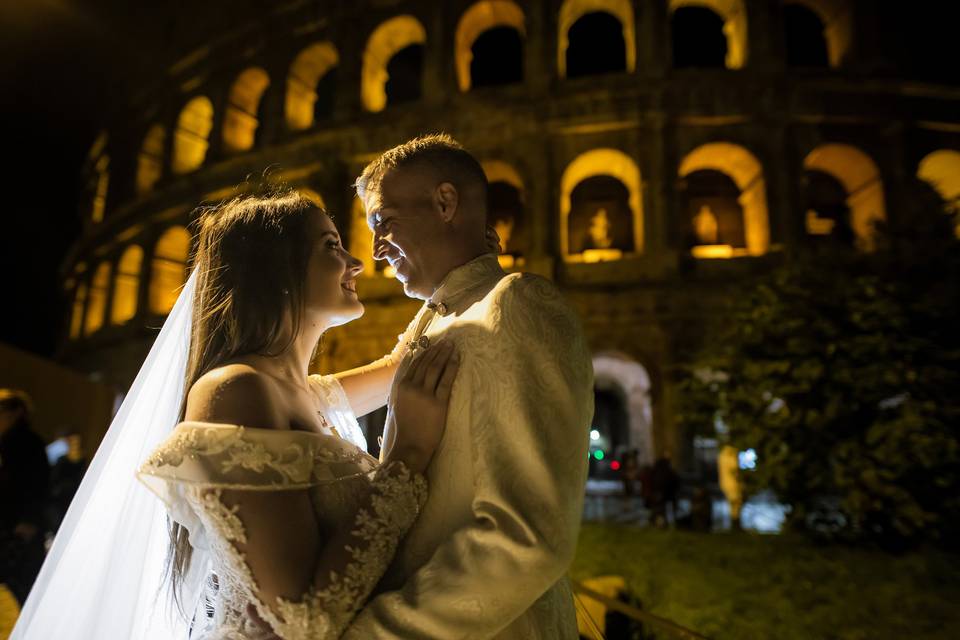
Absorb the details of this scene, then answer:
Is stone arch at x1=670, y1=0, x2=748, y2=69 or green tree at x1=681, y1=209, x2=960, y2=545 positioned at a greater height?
stone arch at x1=670, y1=0, x2=748, y2=69

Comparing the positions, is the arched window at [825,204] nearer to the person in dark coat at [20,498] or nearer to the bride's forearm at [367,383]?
the bride's forearm at [367,383]

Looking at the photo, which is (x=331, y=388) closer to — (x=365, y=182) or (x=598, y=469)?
(x=365, y=182)

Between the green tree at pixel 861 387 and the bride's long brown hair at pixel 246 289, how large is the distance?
6.74 m

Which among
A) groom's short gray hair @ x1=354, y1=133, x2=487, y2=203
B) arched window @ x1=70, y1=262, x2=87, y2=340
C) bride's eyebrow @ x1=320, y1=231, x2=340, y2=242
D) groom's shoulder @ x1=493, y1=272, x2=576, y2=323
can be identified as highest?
arched window @ x1=70, y1=262, x2=87, y2=340

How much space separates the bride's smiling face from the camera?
1909mm

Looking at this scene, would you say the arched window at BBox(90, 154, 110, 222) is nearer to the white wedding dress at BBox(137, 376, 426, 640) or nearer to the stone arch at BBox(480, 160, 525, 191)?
the stone arch at BBox(480, 160, 525, 191)

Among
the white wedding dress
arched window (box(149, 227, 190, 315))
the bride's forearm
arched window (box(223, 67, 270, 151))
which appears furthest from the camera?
arched window (box(149, 227, 190, 315))

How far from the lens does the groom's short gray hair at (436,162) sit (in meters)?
1.74

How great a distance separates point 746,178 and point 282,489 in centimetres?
1637

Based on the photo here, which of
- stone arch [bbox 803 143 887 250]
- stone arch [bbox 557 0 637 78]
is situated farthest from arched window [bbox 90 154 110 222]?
stone arch [bbox 803 143 887 250]

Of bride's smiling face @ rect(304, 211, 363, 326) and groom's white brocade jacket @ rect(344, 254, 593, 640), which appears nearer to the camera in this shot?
groom's white brocade jacket @ rect(344, 254, 593, 640)

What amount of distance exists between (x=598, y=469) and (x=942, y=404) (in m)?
18.0

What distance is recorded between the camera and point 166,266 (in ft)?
64.3

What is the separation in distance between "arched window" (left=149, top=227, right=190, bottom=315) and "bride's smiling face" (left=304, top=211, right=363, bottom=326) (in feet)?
64.3
